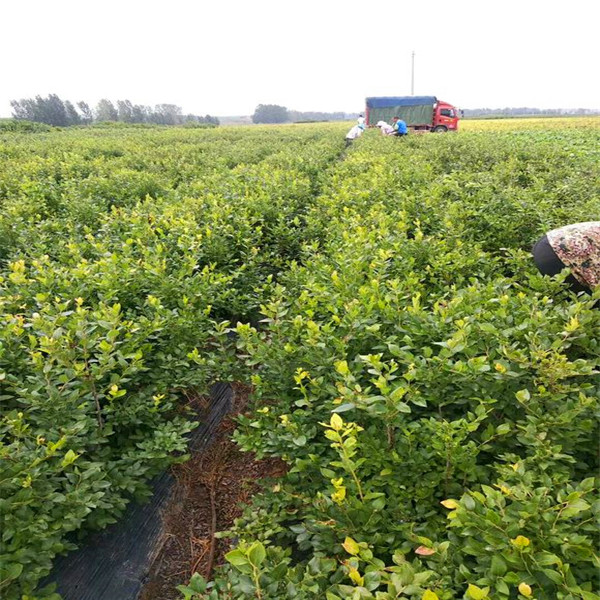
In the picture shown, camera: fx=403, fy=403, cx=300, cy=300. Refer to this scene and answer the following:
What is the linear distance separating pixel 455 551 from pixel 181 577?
1.45 m

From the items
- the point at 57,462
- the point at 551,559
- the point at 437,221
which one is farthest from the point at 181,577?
the point at 437,221

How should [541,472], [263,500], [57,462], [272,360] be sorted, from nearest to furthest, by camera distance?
[541,472], [57,462], [263,500], [272,360]

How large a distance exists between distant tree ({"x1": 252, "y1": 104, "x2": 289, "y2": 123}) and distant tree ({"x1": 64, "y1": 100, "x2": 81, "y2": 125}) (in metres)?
35.0

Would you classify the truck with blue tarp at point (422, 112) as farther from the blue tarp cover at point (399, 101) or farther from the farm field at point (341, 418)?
the farm field at point (341, 418)

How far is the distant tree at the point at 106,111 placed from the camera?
68.8 m

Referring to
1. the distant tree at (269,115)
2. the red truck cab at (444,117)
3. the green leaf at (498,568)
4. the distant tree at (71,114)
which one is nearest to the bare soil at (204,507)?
the green leaf at (498,568)

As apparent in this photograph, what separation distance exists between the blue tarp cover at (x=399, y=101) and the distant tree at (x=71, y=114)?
156ft

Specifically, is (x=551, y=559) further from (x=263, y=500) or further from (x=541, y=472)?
(x=263, y=500)

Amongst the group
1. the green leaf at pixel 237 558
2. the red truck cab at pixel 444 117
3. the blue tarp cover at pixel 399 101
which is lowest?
the green leaf at pixel 237 558

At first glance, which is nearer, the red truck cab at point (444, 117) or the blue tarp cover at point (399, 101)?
the red truck cab at point (444, 117)

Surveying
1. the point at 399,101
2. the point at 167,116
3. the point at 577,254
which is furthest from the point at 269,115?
the point at 577,254

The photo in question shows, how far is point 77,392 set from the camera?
1887mm

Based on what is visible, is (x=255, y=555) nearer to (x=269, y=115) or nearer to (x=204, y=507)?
(x=204, y=507)

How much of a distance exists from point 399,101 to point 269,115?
204 feet
